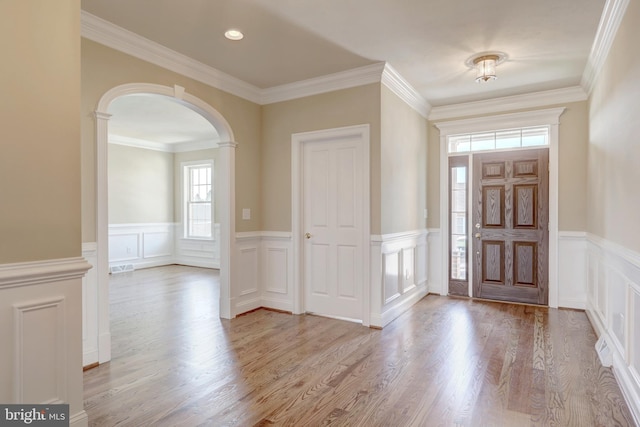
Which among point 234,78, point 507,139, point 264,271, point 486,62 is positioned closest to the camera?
point 486,62

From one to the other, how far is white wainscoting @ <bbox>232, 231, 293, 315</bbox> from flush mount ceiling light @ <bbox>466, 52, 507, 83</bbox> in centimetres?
271

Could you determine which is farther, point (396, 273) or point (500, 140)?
point (500, 140)

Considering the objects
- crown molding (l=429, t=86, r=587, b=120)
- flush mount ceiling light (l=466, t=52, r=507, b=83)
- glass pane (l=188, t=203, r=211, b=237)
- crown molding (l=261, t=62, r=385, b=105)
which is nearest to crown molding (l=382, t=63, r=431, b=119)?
crown molding (l=261, t=62, r=385, b=105)

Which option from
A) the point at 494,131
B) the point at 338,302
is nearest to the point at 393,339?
the point at 338,302

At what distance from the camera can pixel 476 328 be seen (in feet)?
12.5

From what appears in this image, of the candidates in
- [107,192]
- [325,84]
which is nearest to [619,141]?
[325,84]

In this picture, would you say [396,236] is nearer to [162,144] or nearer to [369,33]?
[369,33]

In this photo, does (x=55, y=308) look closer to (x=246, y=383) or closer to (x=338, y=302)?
(x=246, y=383)

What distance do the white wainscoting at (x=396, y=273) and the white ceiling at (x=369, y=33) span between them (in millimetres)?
1880

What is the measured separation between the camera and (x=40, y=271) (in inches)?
68.8

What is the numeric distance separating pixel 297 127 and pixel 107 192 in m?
2.19

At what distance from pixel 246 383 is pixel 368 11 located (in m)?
2.90

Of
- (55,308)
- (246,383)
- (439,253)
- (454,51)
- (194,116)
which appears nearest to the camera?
(55,308)

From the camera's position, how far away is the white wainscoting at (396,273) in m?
3.87
